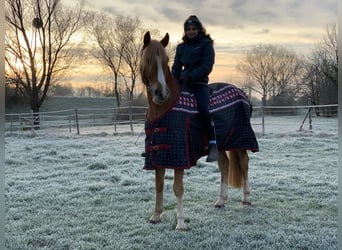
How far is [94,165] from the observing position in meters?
5.84

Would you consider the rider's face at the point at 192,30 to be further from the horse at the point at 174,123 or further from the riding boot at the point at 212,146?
the riding boot at the point at 212,146

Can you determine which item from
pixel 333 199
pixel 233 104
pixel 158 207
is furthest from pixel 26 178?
pixel 333 199

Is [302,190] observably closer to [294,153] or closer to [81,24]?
[294,153]

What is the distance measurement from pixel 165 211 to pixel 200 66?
4.61 ft

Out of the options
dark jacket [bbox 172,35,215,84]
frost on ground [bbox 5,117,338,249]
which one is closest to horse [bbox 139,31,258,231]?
dark jacket [bbox 172,35,215,84]

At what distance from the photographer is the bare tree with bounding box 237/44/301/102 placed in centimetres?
1877

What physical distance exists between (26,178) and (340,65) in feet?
16.4

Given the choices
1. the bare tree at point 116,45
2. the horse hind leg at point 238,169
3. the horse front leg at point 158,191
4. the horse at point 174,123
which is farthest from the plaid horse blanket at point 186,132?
the bare tree at point 116,45

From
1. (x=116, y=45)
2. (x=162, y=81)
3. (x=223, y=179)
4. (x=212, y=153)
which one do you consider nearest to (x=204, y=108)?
(x=212, y=153)

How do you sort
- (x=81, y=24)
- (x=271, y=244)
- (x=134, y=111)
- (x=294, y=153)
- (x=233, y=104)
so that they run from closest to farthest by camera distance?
(x=271, y=244) → (x=233, y=104) → (x=294, y=153) → (x=134, y=111) → (x=81, y=24)

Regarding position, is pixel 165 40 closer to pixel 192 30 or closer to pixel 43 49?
pixel 192 30

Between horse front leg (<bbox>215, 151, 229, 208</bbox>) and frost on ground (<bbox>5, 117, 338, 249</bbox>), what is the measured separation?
0.33 ft

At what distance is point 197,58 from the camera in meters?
3.22

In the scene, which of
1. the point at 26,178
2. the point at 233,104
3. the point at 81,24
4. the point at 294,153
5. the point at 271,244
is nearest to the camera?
the point at 271,244
